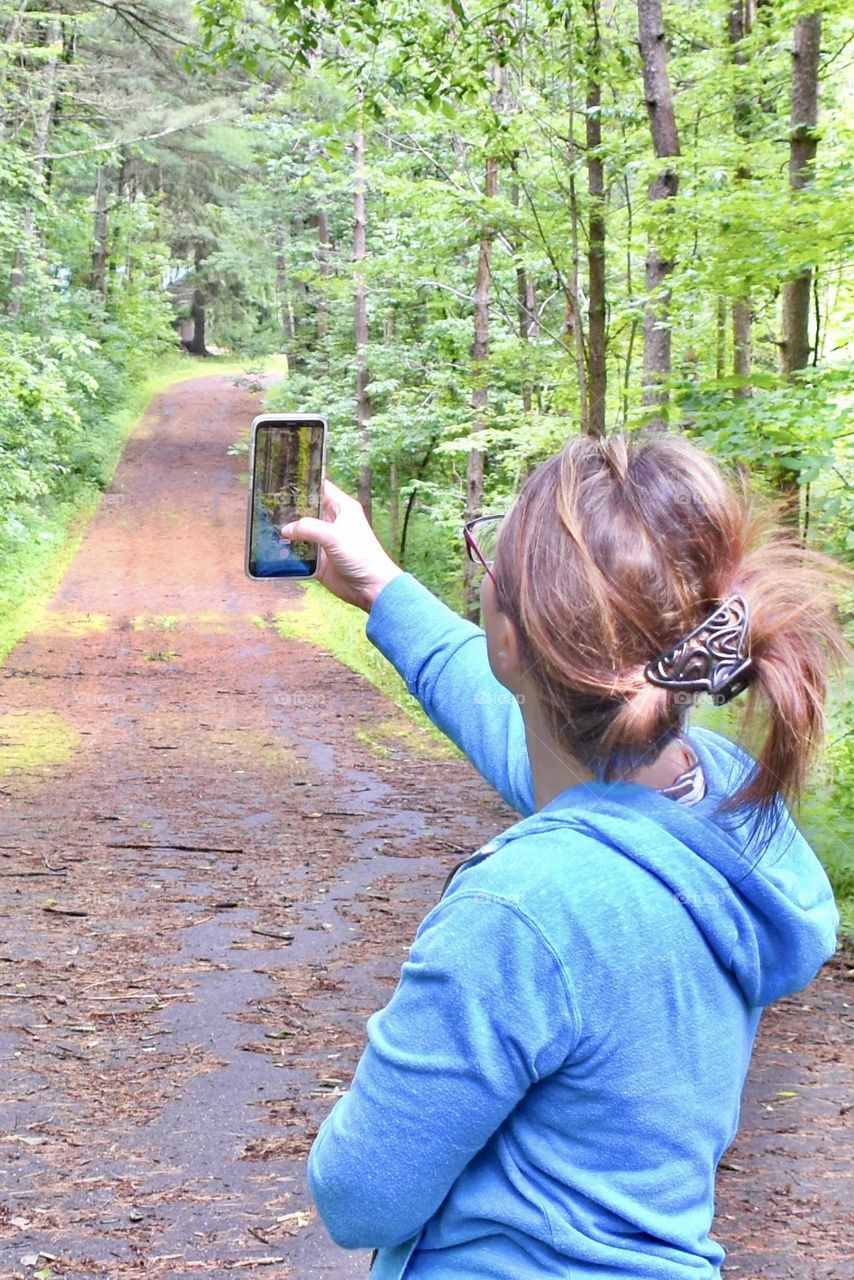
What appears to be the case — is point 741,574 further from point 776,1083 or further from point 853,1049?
point 853,1049

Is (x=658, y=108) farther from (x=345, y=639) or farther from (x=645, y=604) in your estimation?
(x=345, y=639)

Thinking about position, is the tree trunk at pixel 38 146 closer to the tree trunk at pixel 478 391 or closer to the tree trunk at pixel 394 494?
the tree trunk at pixel 394 494

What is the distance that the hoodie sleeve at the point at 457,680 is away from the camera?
156 cm

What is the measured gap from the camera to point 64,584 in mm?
19812

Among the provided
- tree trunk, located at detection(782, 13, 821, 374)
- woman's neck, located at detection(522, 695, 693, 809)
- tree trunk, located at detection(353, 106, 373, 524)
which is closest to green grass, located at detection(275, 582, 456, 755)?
tree trunk, located at detection(353, 106, 373, 524)

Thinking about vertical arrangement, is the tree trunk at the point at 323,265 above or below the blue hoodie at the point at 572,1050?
above

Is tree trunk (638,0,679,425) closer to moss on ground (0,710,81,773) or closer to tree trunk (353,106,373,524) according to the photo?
moss on ground (0,710,81,773)

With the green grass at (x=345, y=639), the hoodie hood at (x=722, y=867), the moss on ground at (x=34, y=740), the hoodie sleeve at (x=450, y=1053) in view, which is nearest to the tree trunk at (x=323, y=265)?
the green grass at (x=345, y=639)

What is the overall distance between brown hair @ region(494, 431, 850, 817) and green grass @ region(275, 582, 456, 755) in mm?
10749

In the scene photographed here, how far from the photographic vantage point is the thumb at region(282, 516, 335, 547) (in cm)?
173

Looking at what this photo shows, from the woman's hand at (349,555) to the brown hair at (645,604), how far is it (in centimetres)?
57

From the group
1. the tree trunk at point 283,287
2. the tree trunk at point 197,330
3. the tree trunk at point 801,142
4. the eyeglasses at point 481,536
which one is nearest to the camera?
the eyeglasses at point 481,536

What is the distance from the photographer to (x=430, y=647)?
1.65m

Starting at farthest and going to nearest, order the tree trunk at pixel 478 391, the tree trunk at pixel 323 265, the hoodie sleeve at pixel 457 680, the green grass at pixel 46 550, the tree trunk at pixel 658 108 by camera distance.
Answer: the tree trunk at pixel 323 265
the green grass at pixel 46 550
the tree trunk at pixel 478 391
the tree trunk at pixel 658 108
the hoodie sleeve at pixel 457 680
